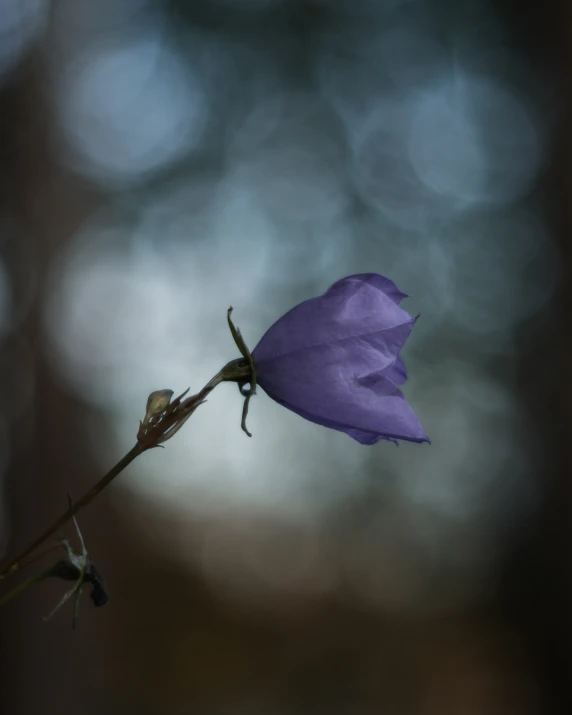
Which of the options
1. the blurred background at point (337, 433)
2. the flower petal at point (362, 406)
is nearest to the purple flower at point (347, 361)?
the flower petal at point (362, 406)

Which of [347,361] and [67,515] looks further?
[347,361]

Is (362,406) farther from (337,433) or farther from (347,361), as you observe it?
(337,433)

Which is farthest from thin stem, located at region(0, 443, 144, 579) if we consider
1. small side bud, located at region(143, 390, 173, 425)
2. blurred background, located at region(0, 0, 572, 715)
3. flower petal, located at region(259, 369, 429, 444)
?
blurred background, located at region(0, 0, 572, 715)

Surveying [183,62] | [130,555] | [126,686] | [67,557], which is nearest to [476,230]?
[183,62]

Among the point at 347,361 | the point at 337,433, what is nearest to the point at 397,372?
the point at 347,361

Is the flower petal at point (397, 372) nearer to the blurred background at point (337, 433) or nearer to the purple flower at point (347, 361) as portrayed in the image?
the purple flower at point (347, 361)

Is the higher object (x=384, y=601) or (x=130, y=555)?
(x=130, y=555)

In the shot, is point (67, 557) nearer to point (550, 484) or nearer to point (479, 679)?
point (550, 484)

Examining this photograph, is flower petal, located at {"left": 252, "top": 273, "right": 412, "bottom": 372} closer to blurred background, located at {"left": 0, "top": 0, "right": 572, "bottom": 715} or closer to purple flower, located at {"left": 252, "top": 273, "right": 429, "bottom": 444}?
purple flower, located at {"left": 252, "top": 273, "right": 429, "bottom": 444}

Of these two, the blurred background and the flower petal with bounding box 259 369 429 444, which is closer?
the flower petal with bounding box 259 369 429 444
